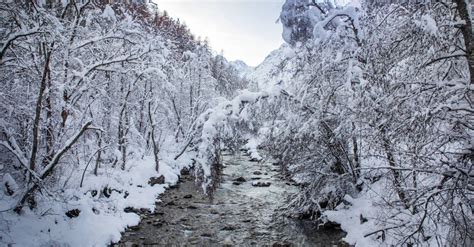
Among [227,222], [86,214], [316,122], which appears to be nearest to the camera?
[316,122]

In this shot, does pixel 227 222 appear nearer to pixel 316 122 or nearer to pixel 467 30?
pixel 316 122

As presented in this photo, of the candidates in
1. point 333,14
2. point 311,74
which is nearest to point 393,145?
point 333,14

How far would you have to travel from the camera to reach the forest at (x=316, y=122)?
492 cm

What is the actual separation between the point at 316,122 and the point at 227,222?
17.1 feet

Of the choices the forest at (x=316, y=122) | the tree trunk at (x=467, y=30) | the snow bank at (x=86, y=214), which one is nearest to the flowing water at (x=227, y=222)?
the forest at (x=316, y=122)

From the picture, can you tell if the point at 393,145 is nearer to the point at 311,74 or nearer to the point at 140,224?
the point at 311,74

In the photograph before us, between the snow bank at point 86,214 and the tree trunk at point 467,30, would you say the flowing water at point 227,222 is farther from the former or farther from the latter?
the tree trunk at point 467,30

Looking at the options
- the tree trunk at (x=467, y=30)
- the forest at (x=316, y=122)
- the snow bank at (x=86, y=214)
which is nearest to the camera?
the tree trunk at (x=467, y=30)

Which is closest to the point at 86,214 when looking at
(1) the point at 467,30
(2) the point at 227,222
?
(2) the point at 227,222

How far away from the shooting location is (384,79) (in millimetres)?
6961

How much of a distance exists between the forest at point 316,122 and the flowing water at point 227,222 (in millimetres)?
515

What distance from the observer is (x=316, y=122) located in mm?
9102

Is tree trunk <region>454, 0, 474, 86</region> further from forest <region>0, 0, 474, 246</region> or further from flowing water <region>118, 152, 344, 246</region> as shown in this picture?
flowing water <region>118, 152, 344, 246</region>

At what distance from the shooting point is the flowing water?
977 cm
